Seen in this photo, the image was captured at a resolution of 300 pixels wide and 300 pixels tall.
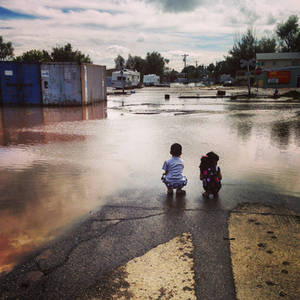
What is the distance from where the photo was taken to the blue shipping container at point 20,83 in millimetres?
19578

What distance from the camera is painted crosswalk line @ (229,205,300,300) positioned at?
2.54 meters

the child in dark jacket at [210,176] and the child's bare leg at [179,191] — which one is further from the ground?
the child in dark jacket at [210,176]

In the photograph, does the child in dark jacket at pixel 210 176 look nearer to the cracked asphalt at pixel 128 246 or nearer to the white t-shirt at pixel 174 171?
the cracked asphalt at pixel 128 246

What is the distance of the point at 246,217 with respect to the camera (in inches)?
154

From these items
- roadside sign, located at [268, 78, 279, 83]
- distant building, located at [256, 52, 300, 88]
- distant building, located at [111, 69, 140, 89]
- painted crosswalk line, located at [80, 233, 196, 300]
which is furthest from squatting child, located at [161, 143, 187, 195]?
distant building, located at [111, 69, 140, 89]

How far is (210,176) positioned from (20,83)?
18472 mm

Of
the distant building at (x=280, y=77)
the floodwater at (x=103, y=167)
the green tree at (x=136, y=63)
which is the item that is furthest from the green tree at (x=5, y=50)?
the floodwater at (x=103, y=167)

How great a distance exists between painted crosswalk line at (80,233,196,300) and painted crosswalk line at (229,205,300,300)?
1.45 ft

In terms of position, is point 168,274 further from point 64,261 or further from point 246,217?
point 246,217

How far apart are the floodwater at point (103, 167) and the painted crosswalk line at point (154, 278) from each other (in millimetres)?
1024

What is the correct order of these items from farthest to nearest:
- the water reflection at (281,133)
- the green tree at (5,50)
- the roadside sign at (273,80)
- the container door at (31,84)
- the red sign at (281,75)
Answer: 1. the green tree at (5,50)
2. the roadside sign at (273,80)
3. the red sign at (281,75)
4. the container door at (31,84)
5. the water reflection at (281,133)

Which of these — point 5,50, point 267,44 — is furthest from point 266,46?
point 5,50

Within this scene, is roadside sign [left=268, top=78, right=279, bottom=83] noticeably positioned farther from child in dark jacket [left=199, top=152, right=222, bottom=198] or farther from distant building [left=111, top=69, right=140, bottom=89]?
child in dark jacket [left=199, top=152, right=222, bottom=198]

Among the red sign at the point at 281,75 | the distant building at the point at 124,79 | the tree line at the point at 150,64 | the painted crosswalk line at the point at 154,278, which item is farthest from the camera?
the tree line at the point at 150,64
